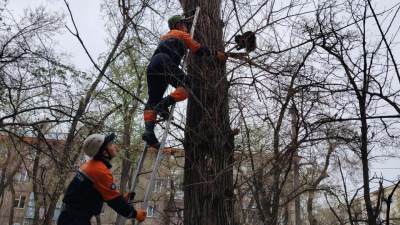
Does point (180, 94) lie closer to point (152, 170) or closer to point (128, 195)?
point (152, 170)

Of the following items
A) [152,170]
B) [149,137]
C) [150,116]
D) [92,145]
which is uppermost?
[150,116]

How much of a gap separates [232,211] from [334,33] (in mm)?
2275

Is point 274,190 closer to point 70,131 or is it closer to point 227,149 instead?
point 227,149

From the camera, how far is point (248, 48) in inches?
176

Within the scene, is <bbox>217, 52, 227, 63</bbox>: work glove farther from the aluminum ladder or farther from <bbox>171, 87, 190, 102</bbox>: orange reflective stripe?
<bbox>171, 87, 190, 102</bbox>: orange reflective stripe

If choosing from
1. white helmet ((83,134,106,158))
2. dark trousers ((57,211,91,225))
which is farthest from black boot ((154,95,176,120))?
dark trousers ((57,211,91,225))

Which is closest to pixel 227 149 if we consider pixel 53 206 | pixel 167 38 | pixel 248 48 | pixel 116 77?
pixel 248 48

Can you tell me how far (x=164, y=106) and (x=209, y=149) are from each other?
2.66 ft

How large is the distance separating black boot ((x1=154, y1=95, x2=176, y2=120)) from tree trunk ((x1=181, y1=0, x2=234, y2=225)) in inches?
10.7

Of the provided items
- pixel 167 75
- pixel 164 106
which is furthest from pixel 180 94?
pixel 167 75

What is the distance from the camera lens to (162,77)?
182 inches

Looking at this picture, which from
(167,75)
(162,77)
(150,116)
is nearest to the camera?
(150,116)

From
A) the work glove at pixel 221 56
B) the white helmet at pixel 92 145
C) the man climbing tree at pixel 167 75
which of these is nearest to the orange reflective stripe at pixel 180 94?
the man climbing tree at pixel 167 75

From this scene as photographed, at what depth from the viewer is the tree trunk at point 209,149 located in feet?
12.0
